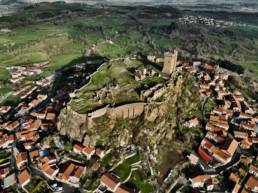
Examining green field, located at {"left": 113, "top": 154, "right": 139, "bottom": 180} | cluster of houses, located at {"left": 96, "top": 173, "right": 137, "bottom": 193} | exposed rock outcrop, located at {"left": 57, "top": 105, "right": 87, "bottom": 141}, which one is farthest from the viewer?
exposed rock outcrop, located at {"left": 57, "top": 105, "right": 87, "bottom": 141}

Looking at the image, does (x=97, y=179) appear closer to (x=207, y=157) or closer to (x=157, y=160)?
(x=157, y=160)

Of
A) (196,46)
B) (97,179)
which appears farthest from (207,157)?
(196,46)

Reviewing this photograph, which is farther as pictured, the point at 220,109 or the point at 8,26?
the point at 8,26

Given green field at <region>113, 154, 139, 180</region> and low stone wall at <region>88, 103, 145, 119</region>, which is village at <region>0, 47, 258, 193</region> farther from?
green field at <region>113, 154, 139, 180</region>

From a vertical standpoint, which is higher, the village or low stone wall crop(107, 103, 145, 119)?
low stone wall crop(107, 103, 145, 119)

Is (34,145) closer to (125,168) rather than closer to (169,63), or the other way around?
(125,168)

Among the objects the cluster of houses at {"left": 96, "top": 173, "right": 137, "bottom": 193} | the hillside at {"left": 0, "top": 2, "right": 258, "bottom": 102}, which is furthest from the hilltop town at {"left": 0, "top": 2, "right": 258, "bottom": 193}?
the hillside at {"left": 0, "top": 2, "right": 258, "bottom": 102}

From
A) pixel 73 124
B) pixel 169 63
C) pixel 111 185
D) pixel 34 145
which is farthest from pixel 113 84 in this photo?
pixel 111 185

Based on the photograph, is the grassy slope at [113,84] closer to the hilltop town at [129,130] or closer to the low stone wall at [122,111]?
the hilltop town at [129,130]
